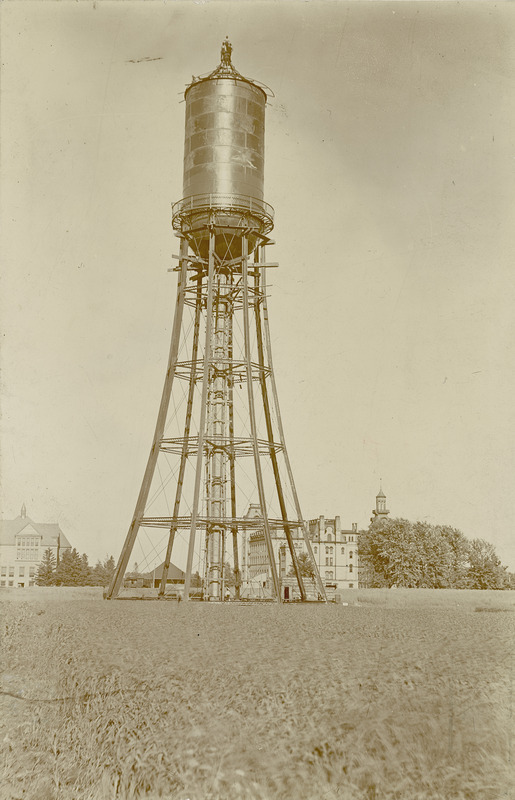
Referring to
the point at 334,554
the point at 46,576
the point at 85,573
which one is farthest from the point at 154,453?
the point at 334,554

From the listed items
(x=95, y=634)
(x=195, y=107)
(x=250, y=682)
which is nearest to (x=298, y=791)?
(x=250, y=682)

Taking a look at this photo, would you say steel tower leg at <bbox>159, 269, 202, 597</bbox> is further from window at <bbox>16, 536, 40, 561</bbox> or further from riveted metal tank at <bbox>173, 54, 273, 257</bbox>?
window at <bbox>16, 536, 40, 561</bbox>

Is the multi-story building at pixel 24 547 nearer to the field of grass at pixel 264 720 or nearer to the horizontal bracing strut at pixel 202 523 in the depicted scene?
the horizontal bracing strut at pixel 202 523

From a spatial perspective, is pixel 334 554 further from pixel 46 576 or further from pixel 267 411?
pixel 267 411

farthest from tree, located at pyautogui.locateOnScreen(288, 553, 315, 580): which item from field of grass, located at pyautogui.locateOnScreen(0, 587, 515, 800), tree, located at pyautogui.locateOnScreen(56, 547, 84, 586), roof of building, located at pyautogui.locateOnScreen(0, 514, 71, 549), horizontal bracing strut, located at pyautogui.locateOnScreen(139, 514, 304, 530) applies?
field of grass, located at pyautogui.locateOnScreen(0, 587, 515, 800)

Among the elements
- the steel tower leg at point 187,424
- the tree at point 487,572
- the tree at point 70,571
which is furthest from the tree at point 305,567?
the steel tower leg at point 187,424
